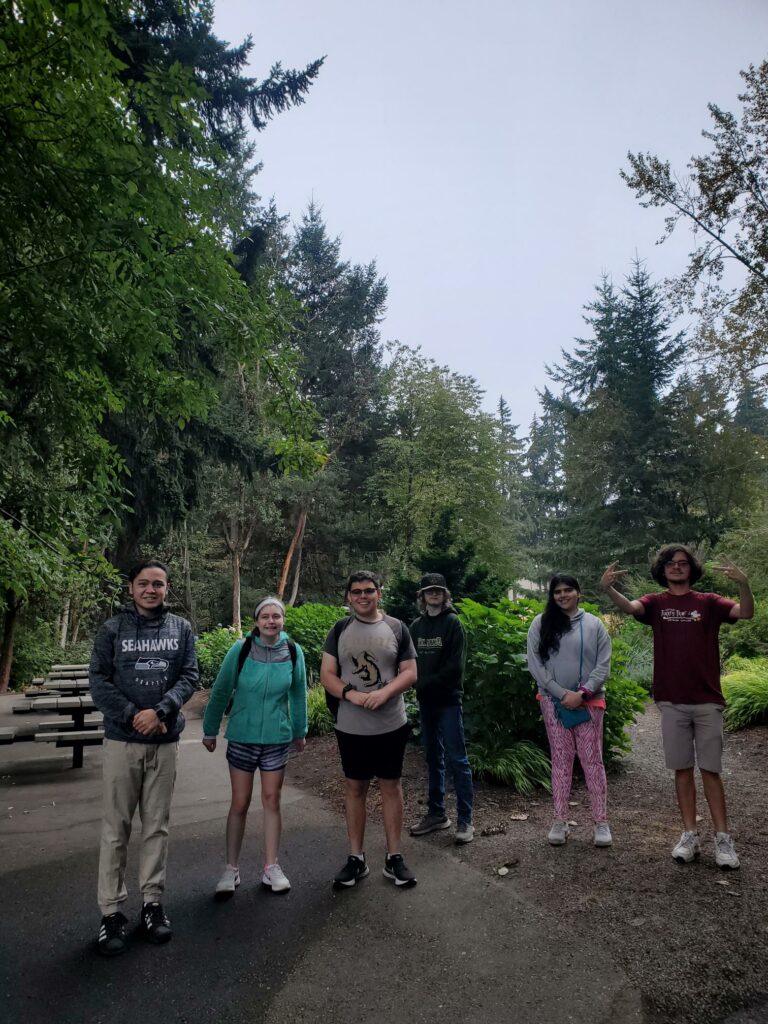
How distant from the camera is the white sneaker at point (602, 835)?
14.2ft

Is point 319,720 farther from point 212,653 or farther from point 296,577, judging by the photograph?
→ point 296,577

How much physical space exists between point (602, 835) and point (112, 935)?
3.14m

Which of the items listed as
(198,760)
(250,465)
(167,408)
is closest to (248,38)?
(250,465)

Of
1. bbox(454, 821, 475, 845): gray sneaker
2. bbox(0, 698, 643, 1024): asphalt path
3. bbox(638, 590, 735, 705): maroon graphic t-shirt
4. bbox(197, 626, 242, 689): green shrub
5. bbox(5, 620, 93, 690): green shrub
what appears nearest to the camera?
bbox(0, 698, 643, 1024): asphalt path

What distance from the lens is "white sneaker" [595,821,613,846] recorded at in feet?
14.2

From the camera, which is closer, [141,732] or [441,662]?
[141,732]

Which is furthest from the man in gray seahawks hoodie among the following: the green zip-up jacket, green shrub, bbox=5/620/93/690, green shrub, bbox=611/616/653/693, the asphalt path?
green shrub, bbox=5/620/93/690

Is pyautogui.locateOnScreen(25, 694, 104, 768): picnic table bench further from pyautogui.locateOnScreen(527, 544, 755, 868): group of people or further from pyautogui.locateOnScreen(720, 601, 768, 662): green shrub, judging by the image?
pyautogui.locateOnScreen(720, 601, 768, 662): green shrub

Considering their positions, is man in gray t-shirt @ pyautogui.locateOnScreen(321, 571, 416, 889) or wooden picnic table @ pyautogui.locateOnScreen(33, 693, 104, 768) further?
wooden picnic table @ pyautogui.locateOnScreen(33, 693, 104, 768)

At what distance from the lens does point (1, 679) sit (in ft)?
48.0

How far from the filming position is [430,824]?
4820mm

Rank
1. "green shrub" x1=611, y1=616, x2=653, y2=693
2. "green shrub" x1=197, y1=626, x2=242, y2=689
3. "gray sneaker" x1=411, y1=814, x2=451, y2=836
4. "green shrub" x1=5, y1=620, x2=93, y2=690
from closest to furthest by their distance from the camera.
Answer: "gray sneaker" x1=411, y1=814, x2=451, y2=836, "green shrub" x1=611, y1=616, x2=653, y2=693, "green shrub" x1=197, y1=626, x2=242, y2=689, "green shrub" x1=5, y1=620, x2=93, y2=690

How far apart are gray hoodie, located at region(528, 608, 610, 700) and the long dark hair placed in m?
0.03

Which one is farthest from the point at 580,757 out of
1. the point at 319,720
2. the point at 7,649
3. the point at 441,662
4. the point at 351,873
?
the point at 7,649
